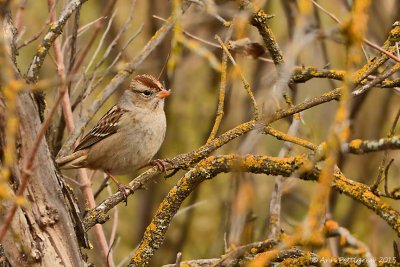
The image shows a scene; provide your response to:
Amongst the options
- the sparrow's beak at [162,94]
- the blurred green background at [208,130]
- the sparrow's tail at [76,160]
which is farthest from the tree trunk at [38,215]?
the blurred green background at [208,130]

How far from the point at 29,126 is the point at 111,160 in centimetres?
291

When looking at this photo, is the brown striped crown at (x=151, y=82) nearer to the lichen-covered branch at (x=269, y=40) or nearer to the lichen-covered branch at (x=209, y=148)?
the lichen-covered branch at (x=209, y=148)

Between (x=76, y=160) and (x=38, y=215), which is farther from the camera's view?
(x=76, y=160)

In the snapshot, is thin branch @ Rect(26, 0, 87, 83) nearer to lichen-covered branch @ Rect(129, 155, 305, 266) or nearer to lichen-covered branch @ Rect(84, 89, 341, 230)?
lichen-covered branch @ Rect(84, 89, 341, 230)

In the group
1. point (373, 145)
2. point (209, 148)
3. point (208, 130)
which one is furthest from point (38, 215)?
point (208, 130)

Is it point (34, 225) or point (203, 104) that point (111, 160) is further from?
point (34, 225)

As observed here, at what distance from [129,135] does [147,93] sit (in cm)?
40

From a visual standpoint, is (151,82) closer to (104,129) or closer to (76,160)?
(104,129)

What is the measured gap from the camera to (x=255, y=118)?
120 inches

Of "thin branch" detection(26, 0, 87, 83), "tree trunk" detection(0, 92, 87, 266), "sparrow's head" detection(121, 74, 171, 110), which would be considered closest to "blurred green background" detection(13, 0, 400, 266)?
"sparrow's head" detection(121, 74, 171, 110)

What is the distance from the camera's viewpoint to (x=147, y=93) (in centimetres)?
551

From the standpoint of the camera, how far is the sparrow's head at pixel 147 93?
5.40m

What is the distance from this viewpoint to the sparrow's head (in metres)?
5.40

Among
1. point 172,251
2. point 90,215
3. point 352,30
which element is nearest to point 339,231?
point 352,30
